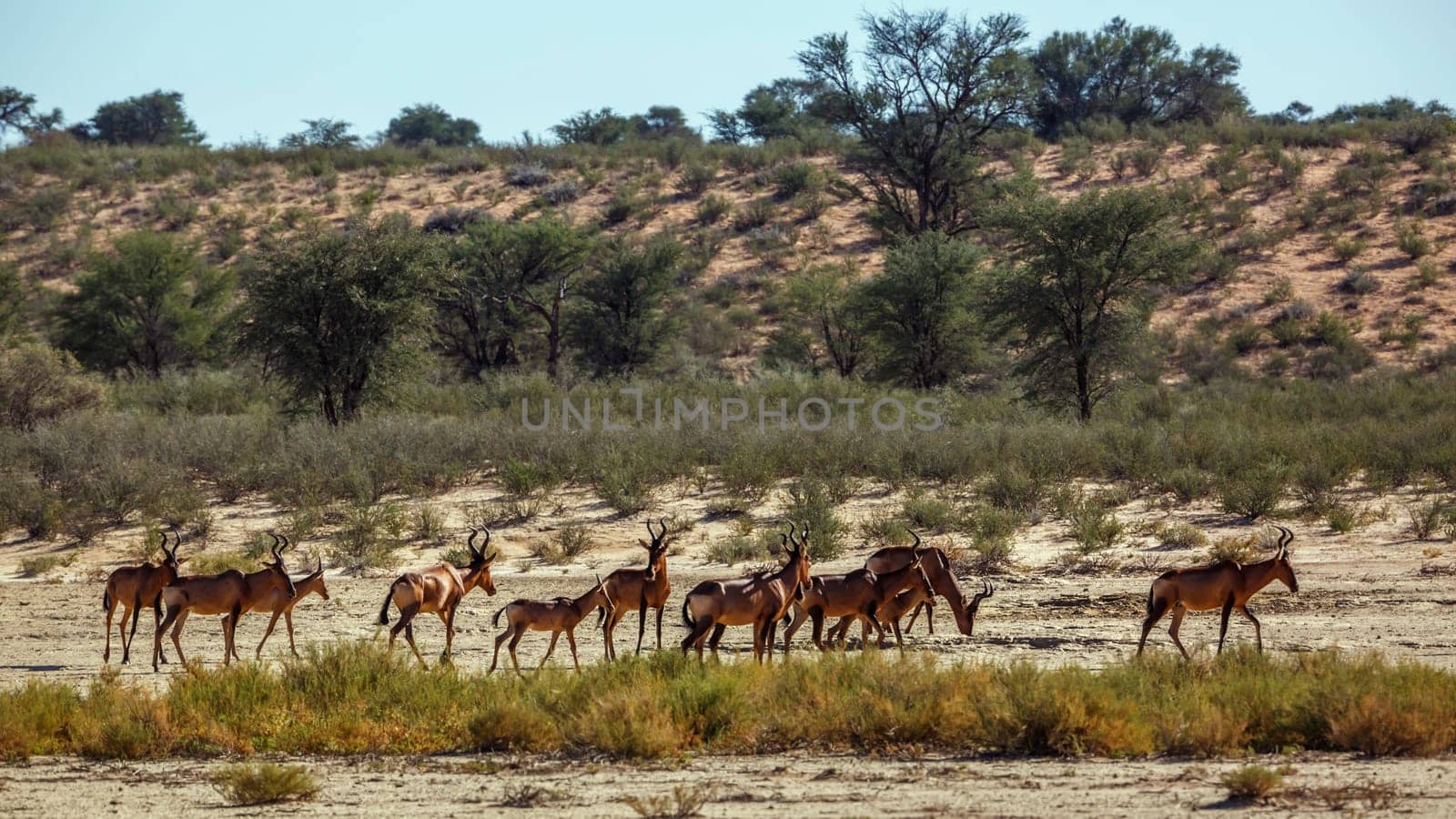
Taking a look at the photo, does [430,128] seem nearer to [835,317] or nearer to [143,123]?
[143,123]

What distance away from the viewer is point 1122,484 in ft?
70.2

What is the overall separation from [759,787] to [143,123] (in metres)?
79.4

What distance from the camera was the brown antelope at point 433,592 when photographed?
11.5 metres

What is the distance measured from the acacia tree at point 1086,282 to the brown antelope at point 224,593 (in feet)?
66.4

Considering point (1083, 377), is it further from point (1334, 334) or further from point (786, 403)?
point (1334, 334)

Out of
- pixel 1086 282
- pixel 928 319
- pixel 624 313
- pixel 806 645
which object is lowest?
pixel 806 645

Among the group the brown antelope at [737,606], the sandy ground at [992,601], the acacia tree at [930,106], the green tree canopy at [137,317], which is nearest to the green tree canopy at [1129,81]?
the acacia tree at [930,106]

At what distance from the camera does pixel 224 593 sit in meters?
11.9

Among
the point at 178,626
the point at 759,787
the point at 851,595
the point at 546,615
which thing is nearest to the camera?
the point at 759,787

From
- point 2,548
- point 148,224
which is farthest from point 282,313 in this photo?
point 148,224

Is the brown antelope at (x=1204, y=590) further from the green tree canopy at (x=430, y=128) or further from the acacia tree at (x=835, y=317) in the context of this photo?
the green tree canopy at (x=430, y=128)

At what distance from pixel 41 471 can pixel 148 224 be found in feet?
114

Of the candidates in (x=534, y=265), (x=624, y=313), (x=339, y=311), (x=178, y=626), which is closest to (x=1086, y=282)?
(x=624, y=313)

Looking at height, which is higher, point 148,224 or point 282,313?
point 148,224
